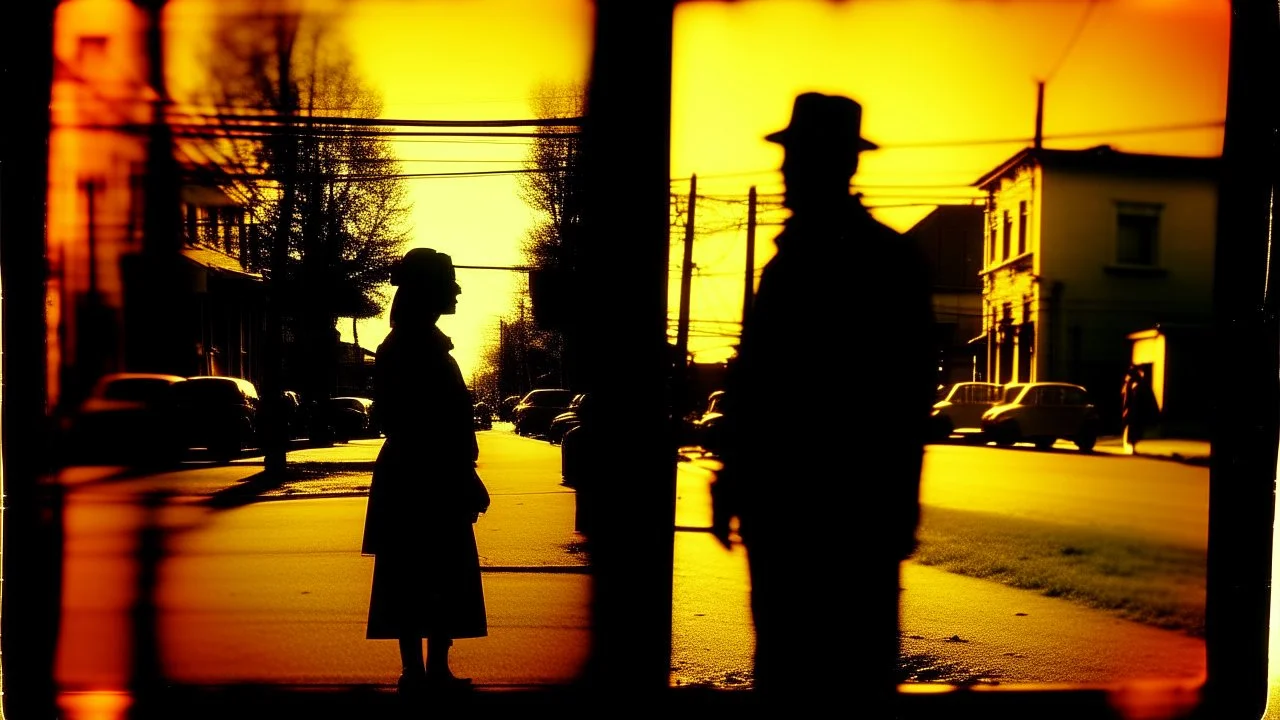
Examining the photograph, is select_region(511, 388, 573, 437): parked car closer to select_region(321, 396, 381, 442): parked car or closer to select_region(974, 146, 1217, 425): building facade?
select_region(321, 396, 381, 442): parked car

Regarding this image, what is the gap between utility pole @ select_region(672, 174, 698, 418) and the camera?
2910mm

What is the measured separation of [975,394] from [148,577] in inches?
140

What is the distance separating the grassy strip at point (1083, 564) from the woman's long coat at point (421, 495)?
1951 millimetres

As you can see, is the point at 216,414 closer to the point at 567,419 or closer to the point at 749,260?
the point at 567,419

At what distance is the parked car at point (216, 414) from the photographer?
9.37 feet

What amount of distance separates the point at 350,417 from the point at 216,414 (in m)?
0.51

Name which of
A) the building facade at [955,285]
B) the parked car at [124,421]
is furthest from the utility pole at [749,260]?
the parked car at [124,421]

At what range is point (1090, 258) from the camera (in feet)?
11.4

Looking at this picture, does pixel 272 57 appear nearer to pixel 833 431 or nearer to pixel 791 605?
pixel 833 431

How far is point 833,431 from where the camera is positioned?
2898 millimetres

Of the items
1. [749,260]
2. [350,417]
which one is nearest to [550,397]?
[350,417]

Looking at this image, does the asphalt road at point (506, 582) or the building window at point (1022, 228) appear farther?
the building window at point (1022, 228)

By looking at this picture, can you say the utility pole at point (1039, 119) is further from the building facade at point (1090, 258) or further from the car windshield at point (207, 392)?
the car windshield at point (207, 392)

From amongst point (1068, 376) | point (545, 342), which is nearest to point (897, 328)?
point (1068, 376)
